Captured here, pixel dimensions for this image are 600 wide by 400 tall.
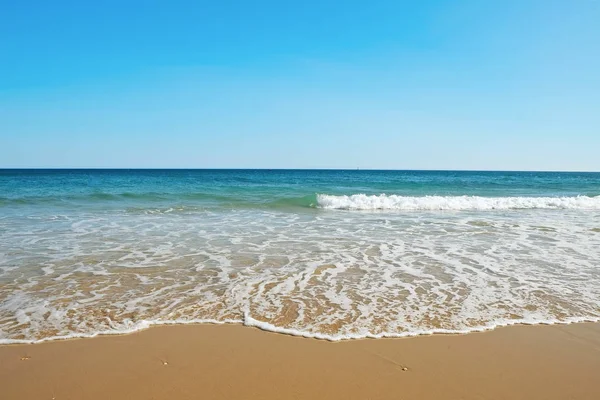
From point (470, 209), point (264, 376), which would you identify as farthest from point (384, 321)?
point (470, 209)

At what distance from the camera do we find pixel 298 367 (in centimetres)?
350

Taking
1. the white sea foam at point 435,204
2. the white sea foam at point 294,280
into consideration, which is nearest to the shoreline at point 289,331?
the white sea foam at point 294,280

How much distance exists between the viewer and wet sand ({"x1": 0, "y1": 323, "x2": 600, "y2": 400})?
312 centimetres

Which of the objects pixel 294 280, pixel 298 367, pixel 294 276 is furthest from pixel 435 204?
pixel 298 367

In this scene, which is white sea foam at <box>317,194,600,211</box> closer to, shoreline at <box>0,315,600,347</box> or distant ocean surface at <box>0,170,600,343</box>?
distant ocean surface at <box>0,170,600,343</box>

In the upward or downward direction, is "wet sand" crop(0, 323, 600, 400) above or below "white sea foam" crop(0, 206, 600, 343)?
below

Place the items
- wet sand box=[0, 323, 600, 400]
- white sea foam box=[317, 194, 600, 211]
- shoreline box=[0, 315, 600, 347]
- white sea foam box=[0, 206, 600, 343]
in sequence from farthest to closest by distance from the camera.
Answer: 1. white sea foam box=[317, 194, 600, 211]
2. white sea foam box=[0, 206, 600, 343]
3. shoreline box=[0, 315, 600, 347]
4. wet sand box=[0, 323, 600, 400]

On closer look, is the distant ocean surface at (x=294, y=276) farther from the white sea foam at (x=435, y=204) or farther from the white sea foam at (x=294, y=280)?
the white sea foam at (x=435, y=204)

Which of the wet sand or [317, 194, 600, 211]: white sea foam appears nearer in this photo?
the wet sand

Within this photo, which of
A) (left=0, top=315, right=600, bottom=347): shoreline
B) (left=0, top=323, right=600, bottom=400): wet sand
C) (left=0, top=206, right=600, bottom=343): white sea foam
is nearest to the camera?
(left=0, top=323, right=600, bottom=400): wet sand

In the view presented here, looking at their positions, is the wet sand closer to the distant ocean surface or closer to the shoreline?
the shoreline

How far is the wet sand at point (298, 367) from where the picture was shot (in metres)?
3.12

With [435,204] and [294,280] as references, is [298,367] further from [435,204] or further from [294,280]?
[435,204]

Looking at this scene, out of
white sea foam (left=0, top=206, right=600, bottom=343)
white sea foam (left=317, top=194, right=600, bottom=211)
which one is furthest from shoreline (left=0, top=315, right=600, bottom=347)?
white sea foam (left=317, top=194, right=600, bottom=211)
